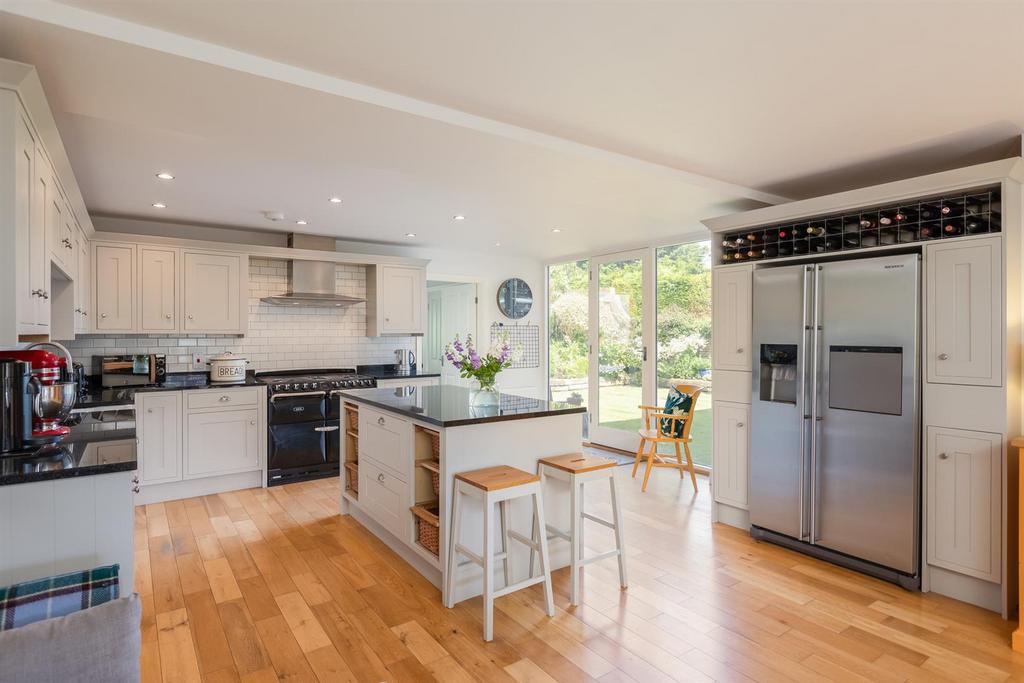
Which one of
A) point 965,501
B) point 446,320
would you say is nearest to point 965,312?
point 965,501

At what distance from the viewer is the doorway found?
7.01 meters

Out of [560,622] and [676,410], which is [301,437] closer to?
[560,622]

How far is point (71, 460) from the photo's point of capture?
72.1 inches

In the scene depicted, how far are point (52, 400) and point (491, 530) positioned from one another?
178 centimetres

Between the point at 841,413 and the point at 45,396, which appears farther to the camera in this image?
the point at 841,413

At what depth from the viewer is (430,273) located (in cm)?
651

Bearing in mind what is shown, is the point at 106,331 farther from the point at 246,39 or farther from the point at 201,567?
the point at 246,39

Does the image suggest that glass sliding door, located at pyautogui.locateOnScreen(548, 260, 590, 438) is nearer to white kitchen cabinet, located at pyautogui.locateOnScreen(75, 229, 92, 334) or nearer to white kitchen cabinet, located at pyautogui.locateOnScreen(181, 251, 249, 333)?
white kitchen cabinet, located at pyautogui.locateOnScreen(181, 251, 249, 333)

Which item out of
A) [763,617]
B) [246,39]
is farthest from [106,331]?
[763,617]

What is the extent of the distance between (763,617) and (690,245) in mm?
3727

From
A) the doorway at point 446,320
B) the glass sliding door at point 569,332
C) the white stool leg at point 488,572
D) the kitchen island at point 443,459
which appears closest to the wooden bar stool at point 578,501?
the kitchen island at point 443,459

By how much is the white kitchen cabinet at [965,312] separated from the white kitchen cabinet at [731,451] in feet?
3.84

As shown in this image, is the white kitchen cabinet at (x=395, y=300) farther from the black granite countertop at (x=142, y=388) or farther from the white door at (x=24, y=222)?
the white door at (x=24, y=222)

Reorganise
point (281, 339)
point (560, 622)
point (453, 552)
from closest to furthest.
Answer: point (560, 622)
point (453, 552)
point (281, 339)
